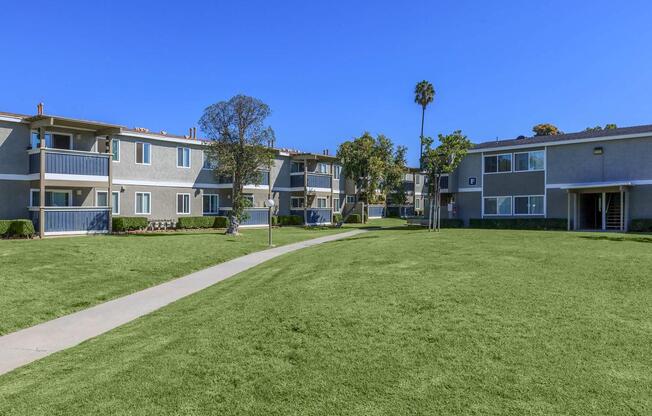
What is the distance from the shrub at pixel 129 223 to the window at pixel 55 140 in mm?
4876

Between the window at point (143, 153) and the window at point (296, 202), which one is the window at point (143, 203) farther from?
the window at point (296, 202)

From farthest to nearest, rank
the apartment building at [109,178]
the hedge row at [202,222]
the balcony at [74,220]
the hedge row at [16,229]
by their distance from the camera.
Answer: the hedge row at [202,222], the apartment building at [109,178], the balcony at [74,220], the hedge row at [16,229]

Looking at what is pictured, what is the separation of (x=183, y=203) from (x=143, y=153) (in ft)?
15.3

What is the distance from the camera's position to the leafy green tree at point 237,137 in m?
28.1

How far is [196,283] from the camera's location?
13086 mm

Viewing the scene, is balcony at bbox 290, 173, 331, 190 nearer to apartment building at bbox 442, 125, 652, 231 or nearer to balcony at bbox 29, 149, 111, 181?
apartment building at bbox 442, 125, 652, 231

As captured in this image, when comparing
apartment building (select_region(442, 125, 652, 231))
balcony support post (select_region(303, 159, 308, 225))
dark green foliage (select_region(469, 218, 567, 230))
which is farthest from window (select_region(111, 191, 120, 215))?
dark green foliage (select_region(469, 218, 567, 230))

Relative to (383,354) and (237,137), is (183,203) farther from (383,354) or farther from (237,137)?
(383,354)

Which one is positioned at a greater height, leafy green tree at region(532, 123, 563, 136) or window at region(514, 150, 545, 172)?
leafy green tree at region(532, 123, 563, 136)

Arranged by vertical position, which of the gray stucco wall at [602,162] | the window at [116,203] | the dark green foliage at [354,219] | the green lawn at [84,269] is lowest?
the green lawn at [84,269]

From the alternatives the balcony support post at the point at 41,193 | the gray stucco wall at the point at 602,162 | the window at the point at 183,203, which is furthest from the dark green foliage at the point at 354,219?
the balcony support post at the point at 41,193

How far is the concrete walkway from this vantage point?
746cm

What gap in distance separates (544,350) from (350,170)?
1359 inches

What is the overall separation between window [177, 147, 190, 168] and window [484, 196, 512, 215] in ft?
72.8
